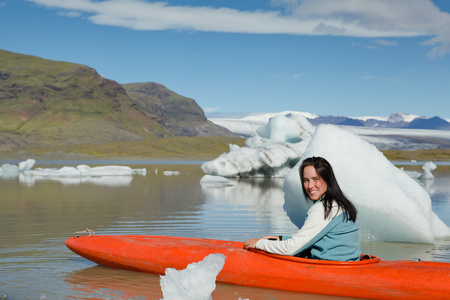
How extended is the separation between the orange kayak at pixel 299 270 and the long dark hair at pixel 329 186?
2.21ft

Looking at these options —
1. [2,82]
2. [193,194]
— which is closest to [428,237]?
[193,194]

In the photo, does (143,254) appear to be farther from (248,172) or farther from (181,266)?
(248,172)

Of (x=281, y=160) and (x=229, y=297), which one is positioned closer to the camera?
(x=229, y=297)

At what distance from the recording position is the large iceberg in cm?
3019

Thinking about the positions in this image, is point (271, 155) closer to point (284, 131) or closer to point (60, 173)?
point (284, 131)

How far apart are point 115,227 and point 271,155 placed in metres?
19.6

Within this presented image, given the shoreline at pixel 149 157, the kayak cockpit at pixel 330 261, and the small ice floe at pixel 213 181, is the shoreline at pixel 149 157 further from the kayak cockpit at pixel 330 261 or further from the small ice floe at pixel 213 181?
the kayak cockpit at pixel 330 261

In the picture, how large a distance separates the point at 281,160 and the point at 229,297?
24.4 metres

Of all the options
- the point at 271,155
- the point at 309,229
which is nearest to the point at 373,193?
Answer: the point at 309,229

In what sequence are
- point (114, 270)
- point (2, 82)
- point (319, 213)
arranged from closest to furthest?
1. point (319, 213)
2. point (114, 270)
3. point (2, 82)

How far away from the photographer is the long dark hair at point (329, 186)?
536 cm

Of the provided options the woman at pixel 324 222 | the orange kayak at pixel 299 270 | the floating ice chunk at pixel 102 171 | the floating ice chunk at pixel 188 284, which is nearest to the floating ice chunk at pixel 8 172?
the floating ice chunk at pixel 102 171

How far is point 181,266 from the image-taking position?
666 cm

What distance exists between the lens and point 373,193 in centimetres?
934
